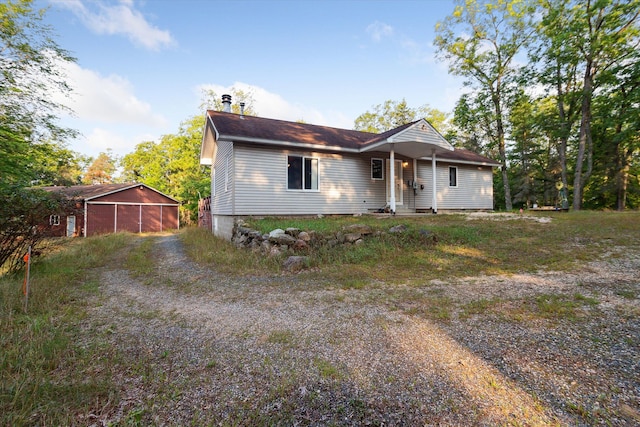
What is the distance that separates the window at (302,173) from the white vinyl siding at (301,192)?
0.17m

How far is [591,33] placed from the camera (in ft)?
52.8

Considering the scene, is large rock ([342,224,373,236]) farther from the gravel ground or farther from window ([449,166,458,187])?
window ([449,166,458,187])

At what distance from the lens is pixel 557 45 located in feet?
55.8

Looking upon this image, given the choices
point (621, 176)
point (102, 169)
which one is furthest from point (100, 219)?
point (621, 176)

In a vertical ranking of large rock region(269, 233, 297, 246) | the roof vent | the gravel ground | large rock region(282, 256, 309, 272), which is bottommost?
the gravel ground

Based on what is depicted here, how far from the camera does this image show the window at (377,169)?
13.0 meters

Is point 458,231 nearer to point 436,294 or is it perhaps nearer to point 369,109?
point 436,294

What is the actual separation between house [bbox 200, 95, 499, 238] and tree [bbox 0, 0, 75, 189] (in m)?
5.05

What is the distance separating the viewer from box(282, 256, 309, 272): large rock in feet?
20.7

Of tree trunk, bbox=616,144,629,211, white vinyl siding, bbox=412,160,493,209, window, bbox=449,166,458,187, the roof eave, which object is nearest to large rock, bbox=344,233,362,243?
the roof eave

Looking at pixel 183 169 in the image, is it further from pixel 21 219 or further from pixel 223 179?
pixel 21 219

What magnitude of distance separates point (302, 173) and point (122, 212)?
60.2 ft

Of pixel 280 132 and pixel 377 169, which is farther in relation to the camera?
pixel 377 169

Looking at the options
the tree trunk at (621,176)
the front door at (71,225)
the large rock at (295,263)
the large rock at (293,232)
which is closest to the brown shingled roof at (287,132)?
the large rock at (293,232)
